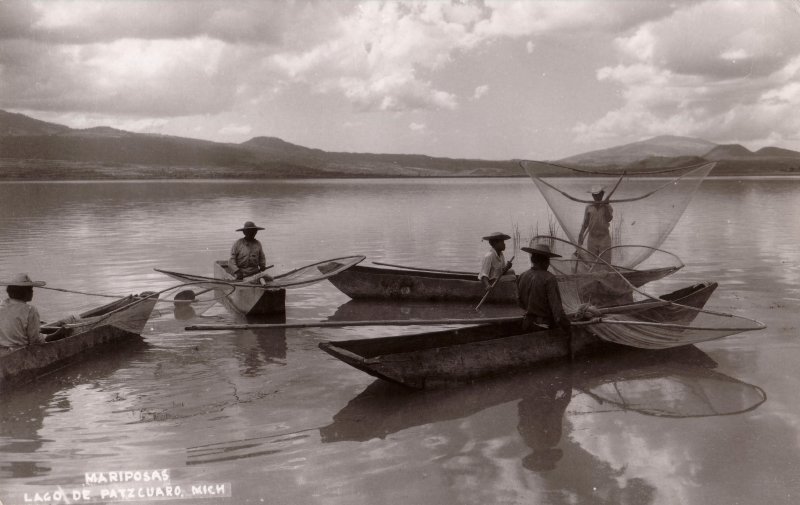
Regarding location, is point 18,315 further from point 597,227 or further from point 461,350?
point 597,227

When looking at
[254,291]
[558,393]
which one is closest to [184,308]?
[254,291]

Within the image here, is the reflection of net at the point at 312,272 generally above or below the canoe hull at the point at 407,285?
above

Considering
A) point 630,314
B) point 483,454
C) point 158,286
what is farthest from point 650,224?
point 158,286

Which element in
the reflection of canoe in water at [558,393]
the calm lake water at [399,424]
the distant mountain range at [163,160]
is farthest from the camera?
the distant mountain range at [163,160]

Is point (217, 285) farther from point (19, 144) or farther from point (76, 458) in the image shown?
point (19, 144)

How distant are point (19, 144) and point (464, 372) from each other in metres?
122

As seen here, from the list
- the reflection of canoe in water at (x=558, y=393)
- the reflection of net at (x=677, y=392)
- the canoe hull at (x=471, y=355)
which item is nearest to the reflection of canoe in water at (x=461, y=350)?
the canoe hull at (x=471, y=355)

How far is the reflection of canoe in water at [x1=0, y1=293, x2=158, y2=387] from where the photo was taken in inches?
259

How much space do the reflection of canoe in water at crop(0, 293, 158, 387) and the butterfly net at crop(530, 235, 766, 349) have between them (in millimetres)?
5093

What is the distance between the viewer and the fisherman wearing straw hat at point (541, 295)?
6934mm

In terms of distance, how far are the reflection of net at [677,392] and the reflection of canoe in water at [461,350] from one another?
1.93 ft
